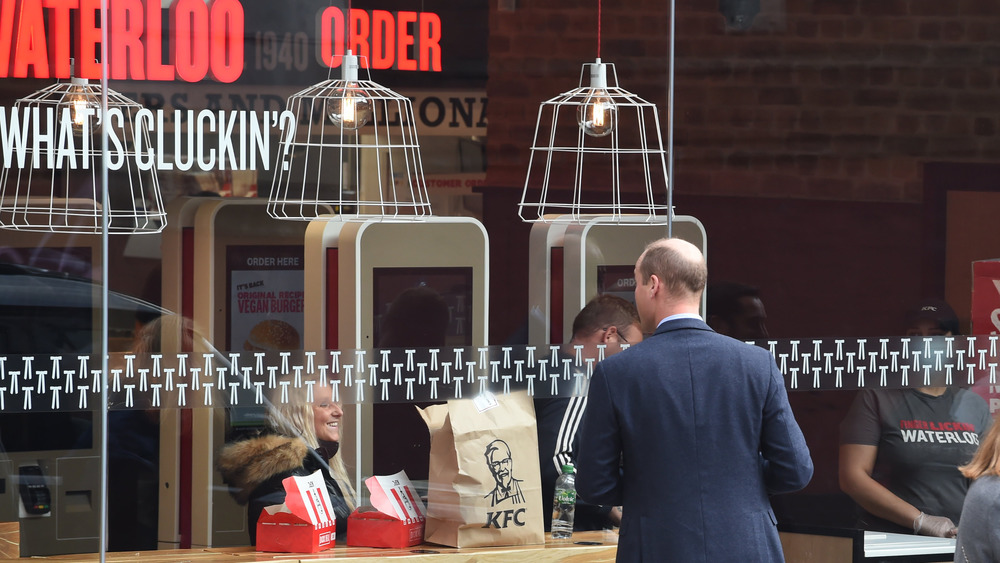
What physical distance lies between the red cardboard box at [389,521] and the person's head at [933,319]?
211 cm

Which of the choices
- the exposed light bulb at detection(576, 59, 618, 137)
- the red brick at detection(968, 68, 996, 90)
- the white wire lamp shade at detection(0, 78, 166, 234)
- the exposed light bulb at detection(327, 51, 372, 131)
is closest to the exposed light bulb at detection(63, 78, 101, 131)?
the white wire lamp shade at detection(0, 78, 166, 234)

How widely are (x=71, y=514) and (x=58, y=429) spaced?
299 mm

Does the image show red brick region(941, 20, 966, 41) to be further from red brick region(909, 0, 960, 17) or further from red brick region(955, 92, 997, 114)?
red brick region(955, 92, 997, 114)

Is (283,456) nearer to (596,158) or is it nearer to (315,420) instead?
(315,420)

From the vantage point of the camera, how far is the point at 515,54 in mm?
4418

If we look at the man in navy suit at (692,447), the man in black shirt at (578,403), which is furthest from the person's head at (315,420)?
the man in navy suit at (692,447)

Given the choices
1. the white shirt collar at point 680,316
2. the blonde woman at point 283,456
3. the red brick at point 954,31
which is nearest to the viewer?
the white shirt collar at point 680,316

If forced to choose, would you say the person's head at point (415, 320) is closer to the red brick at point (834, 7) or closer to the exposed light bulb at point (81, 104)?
the exposed light bulb at point (81, 104)

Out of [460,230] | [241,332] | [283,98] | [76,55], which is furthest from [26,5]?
[460,230]

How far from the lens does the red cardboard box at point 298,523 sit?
4047 mm

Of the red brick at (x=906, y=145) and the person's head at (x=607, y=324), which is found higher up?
the red brick at (x=906, y=145)

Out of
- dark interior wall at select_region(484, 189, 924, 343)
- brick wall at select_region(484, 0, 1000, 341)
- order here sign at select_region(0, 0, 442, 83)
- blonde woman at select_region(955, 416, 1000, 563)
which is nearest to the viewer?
blonde woman at select_region(955, 416, 1000, 563)

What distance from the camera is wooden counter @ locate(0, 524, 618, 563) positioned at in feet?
13.2

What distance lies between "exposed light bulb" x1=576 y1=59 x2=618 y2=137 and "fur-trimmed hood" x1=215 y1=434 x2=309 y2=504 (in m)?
1.60
